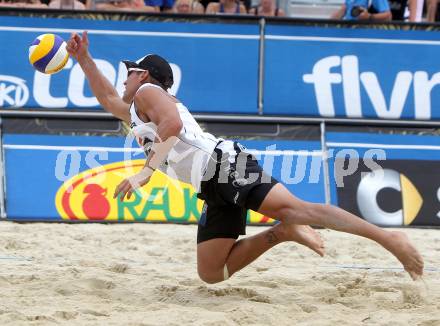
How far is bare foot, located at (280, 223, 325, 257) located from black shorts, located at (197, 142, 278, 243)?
0.28 metres

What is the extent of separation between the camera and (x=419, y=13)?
9516 millimetres

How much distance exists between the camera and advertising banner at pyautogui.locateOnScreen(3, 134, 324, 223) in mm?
7922

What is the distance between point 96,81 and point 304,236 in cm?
179

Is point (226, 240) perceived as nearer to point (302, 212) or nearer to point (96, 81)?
point (302, 212)

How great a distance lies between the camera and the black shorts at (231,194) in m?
4.89

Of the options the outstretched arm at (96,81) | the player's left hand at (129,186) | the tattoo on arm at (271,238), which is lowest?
the tattoo on arm at (271,238)

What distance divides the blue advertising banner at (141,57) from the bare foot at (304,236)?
12.1 feet

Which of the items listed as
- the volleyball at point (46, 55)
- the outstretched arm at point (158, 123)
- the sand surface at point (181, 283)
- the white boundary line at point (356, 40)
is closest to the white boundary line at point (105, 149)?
the sand surface at point (181, 283)

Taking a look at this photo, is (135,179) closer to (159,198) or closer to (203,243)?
(203,243)

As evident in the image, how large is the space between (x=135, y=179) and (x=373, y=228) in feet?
4.46

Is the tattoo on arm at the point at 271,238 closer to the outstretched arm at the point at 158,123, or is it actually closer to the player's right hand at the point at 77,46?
the outstretched arm at the point at 158,123

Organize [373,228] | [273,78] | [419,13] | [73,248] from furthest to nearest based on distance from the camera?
[419,13] → [273,78] → [73,248] → [373,228]

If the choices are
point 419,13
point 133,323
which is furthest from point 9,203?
point 419,13

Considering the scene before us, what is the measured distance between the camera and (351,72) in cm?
866
